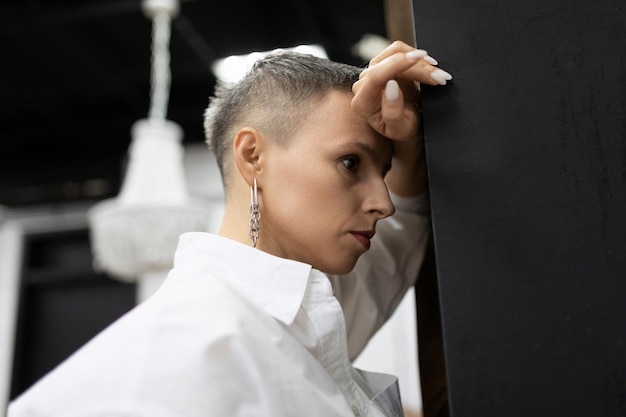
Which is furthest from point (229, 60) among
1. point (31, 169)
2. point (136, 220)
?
point (31, 169)

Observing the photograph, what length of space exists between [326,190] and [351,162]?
0.22 ft

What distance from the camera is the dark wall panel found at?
85cm

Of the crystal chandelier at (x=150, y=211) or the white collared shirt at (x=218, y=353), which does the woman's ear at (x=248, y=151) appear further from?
the crystal chandelier at (x=150, y=211)

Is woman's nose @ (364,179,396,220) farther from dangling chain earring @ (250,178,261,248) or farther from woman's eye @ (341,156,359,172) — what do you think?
dangling chain earring @ (250,178,261,248)

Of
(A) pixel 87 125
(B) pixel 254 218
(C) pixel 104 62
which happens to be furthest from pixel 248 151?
(A) pixel 87 125

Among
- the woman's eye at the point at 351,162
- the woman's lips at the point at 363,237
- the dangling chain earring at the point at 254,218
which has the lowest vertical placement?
the woman's lips at the point at 363,237

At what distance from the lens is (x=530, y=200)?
0.90 m

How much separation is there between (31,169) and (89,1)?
2848 millimetres

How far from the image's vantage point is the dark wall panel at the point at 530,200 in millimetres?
852

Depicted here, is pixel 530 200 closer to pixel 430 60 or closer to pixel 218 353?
pixel 430 60

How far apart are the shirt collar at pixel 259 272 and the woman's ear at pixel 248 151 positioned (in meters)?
0.15

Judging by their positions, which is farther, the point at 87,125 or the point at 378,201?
the point at 87,125

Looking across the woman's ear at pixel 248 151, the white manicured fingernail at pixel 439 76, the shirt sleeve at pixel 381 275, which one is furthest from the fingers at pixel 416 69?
the shirt sleeve at pixel 381 275

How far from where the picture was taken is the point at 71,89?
5.58 metres
